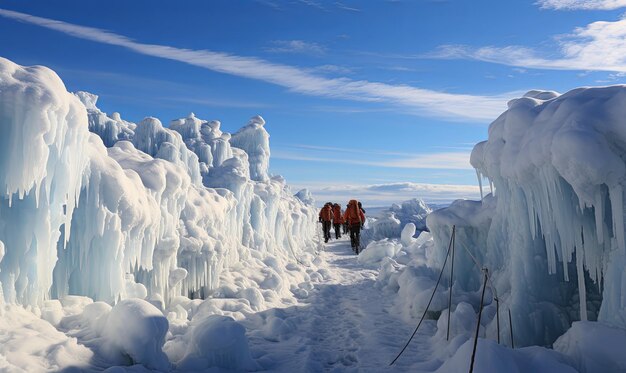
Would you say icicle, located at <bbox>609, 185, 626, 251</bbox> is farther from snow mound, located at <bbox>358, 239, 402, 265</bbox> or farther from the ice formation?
the ice formation

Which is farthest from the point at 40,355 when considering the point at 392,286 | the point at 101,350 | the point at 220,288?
the point at 392,286

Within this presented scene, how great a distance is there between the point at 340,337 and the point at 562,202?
15.4ft

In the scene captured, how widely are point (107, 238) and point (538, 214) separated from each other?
7.37 metres

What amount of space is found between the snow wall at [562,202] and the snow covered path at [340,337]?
2.16 meters

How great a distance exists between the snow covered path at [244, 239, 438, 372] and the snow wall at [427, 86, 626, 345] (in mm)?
2159

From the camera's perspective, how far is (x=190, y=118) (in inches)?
1337

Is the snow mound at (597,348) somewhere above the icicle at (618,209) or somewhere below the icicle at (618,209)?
below

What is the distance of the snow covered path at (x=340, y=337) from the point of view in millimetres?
7066

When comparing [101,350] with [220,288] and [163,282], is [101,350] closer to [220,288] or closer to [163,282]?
[163,282]

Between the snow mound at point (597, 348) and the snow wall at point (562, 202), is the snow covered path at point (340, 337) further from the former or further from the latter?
the snow mound at point (597, 348)

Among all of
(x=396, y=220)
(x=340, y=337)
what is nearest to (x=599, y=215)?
(x=340, y=337)

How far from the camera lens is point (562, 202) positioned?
20.8 feet

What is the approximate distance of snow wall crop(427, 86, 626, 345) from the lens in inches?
220

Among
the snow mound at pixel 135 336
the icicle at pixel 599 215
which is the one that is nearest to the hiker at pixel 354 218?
the icicle at pixel 599 215
